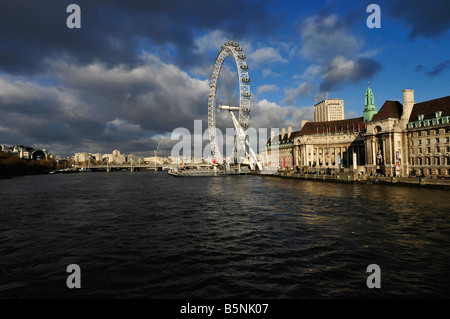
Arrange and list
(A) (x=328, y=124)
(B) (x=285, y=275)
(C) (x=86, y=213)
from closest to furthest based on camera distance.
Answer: (B) (x=285, y=275) < (C) (x=86, y=213) < (A) (x=328, y=124)

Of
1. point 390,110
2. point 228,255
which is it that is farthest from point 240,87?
point 228,255

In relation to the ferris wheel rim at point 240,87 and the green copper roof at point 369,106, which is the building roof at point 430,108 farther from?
the ferris wheel rim at point 240,87

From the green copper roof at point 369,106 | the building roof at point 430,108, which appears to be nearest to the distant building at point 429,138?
the building roof at point 430,108

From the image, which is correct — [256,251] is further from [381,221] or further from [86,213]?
[86,213]

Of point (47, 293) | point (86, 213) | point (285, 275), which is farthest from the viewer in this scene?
point (86, 213)

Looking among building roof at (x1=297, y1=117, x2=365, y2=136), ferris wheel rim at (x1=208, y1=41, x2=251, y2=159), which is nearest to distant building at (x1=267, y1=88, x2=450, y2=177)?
building roof at (x1=297, y1=117, x2=365, y2=136)

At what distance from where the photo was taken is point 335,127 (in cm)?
11775

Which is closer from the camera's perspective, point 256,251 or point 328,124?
point 256,251

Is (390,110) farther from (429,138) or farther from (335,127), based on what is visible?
(335,127)

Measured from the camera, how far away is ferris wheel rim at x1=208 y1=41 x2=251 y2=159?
85.3 meters

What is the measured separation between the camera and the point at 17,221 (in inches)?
857

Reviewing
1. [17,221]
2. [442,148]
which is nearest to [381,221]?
[17,221]

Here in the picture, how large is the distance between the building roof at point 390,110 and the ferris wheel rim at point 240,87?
40.9 metres
